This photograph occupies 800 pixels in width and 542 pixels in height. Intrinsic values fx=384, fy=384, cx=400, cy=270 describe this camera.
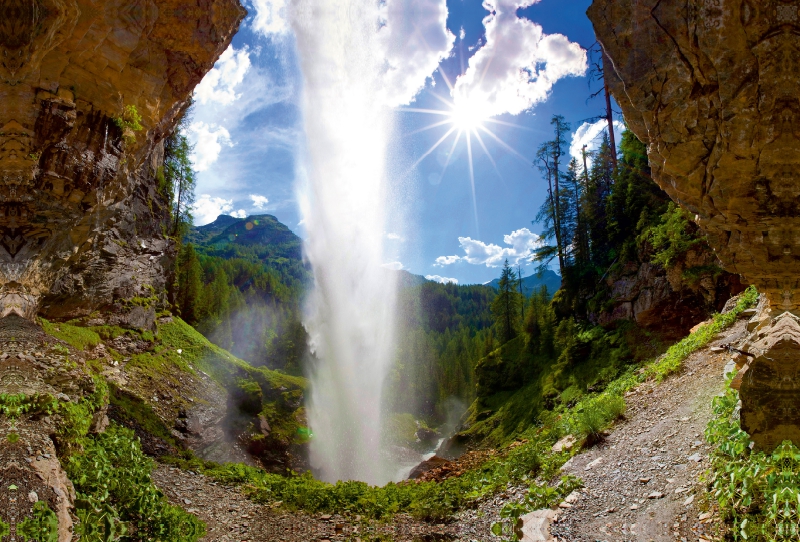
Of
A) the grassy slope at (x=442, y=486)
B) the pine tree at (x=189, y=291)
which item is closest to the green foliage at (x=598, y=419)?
the grassy slope at (x=442, y=486)

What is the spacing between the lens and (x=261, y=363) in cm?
4406

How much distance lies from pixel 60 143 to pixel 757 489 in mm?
12552

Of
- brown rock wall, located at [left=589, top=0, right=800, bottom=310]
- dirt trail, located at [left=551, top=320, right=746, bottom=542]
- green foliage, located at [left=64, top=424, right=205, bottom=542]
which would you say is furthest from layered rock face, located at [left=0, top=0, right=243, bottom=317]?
dirt trail, located at [left=551, top=320, right=746, bottom=542]

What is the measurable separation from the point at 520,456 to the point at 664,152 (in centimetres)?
860

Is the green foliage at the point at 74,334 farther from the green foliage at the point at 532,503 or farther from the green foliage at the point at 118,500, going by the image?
the green foliage at the point at 532,503

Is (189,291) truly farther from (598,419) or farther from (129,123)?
(598,419)

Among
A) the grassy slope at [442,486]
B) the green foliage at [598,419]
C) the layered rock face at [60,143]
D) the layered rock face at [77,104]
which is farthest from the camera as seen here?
the green foliage at [598,419]

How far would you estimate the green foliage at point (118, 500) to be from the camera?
219 inches

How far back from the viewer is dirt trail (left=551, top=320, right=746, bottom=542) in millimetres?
5520

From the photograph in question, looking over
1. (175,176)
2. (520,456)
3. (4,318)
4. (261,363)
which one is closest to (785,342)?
(520,456)

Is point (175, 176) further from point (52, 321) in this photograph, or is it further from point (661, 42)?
point (661, 42)

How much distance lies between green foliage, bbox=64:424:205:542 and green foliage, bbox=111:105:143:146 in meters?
6.72

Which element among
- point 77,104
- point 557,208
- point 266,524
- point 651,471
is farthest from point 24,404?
point 557,208

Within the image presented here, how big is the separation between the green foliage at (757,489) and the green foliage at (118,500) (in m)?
7.97
